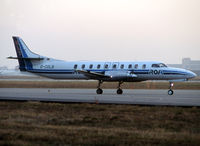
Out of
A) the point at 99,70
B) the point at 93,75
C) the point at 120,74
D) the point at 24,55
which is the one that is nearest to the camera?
the point at 120,74

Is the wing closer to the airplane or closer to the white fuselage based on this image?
the airplane

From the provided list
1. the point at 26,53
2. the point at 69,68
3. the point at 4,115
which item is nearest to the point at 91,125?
the point at 4,115

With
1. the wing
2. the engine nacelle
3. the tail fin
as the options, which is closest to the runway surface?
the engine nacelle

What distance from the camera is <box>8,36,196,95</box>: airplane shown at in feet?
99.9

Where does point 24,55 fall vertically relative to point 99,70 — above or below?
above

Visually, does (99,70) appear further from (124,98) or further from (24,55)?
(24,55)

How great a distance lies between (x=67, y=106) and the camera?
1983cm

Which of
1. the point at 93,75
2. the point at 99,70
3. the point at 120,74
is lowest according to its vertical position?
the point at 93,75

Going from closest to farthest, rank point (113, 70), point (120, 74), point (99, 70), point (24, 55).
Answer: point (120, 74) → point (113, 70) → point (99, 70) → point (24, 55)

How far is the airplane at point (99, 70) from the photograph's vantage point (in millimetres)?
30453

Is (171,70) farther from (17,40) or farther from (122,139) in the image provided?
(122,139)

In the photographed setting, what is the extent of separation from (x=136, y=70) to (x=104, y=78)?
9.99 ft

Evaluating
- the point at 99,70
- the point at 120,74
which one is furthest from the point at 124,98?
the point at 99,70

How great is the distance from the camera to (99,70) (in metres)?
32.6
